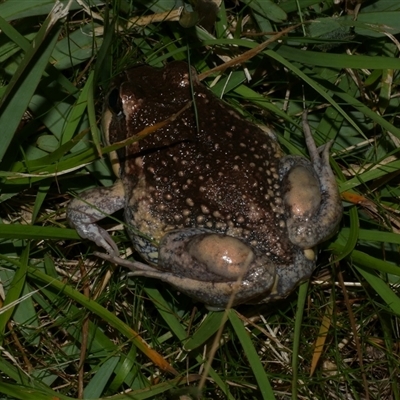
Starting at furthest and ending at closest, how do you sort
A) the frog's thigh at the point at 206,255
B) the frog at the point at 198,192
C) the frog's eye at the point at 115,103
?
the frog's eye at the point at 115,103 < the frog at the point at 198,192 < the frog's thigh at the point at 206,255

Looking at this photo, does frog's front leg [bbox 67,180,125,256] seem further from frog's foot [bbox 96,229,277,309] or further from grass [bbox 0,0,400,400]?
frog's foot [bbox 96,229,277,309]

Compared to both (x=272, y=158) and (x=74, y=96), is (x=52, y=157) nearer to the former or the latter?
(x=74, y=96)

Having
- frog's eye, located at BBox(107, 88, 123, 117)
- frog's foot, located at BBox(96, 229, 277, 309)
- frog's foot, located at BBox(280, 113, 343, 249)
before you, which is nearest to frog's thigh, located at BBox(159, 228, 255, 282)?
frog's foot, located at BBox(96, 229, 277, 309)

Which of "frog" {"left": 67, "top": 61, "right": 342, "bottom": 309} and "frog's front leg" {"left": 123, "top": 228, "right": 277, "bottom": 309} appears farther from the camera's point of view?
"frog" {"left": 67, "top": 61, "right": 342, "bottom": 309}

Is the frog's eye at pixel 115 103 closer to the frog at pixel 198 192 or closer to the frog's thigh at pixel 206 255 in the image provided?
the frog at pixel 198 192

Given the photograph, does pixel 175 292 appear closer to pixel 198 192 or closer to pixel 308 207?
pixel 198 192

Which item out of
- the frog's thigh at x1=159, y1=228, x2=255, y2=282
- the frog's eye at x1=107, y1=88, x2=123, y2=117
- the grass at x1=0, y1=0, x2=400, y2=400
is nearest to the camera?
the frog's thigh at x1=159, y1=228, x2=255, y2=282

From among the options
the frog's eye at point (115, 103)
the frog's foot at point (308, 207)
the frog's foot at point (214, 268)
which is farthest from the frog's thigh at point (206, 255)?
the frog's eye at point (115, 103)
